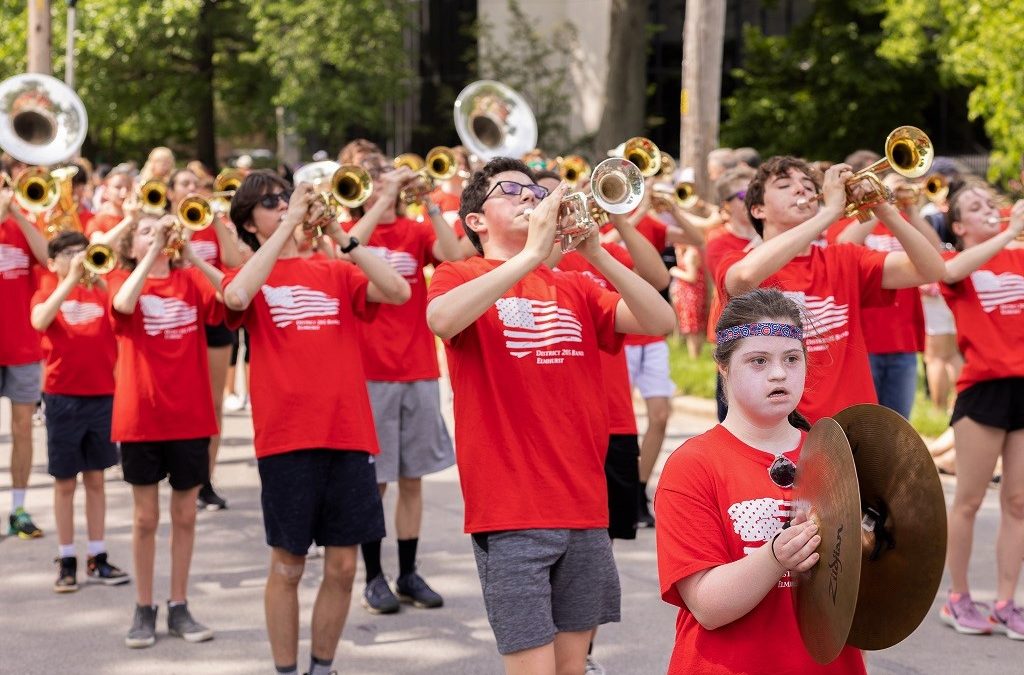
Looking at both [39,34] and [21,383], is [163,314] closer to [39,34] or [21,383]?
[21,383]

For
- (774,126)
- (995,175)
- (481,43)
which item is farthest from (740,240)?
(481,43)

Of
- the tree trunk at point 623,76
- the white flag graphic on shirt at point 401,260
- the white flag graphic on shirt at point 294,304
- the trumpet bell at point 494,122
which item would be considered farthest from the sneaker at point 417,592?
the tree trunk at point 623,76

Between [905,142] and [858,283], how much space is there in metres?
0.70

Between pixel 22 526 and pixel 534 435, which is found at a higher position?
pixel 534 435

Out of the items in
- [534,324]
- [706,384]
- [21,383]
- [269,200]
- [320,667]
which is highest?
[269,200]

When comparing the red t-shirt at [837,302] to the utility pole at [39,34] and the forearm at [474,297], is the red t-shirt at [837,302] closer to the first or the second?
the forearm at [474,297]

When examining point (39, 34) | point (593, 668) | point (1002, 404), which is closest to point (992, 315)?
point (1002, 404)

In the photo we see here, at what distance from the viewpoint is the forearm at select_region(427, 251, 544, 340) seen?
3.96m

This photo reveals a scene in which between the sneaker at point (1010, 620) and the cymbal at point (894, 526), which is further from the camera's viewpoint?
the sneaker at point (1010, 620)

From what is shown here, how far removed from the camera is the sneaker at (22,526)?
8375 millimetres

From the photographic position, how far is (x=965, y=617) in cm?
645

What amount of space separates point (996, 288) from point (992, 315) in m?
0.13

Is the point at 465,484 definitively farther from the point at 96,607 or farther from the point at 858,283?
the point at 96,607

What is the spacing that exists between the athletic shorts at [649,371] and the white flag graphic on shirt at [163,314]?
317 cm
